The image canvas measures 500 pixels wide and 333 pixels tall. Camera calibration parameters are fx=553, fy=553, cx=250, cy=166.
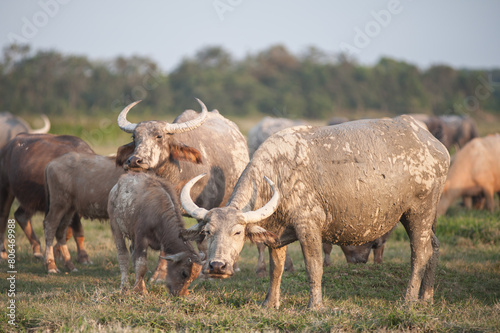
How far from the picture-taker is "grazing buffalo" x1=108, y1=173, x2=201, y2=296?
248 inches

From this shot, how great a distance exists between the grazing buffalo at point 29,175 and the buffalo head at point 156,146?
2.20m

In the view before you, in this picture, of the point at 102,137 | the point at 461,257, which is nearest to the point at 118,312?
the point at 461,257

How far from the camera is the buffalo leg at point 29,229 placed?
971cm

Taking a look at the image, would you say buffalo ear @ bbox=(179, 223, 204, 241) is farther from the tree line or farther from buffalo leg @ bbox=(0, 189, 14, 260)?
the tree line

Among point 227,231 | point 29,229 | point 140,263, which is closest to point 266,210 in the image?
point 227,231

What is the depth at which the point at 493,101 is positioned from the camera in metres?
63.2

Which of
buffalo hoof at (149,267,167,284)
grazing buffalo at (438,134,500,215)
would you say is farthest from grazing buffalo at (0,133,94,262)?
grazing buffalo at (438,134,500,215)


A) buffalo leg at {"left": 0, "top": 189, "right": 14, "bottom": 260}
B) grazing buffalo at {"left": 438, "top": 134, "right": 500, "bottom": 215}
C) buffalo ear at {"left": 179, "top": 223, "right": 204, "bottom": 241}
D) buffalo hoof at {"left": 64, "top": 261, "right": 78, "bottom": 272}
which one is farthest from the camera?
grazing buffalo at {"left": 438, "top": 134, "right": 500, "bottom": 215}

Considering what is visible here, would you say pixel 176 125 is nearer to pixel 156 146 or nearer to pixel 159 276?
pixel 156 146

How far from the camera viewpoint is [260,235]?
565cm

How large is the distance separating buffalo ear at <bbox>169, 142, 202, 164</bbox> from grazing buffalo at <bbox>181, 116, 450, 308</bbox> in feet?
6.19

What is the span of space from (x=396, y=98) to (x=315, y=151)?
49.2 metres

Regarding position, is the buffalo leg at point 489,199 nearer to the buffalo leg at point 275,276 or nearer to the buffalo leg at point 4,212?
the buffalo leg at point 275,276

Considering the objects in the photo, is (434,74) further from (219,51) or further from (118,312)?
(118,312)
